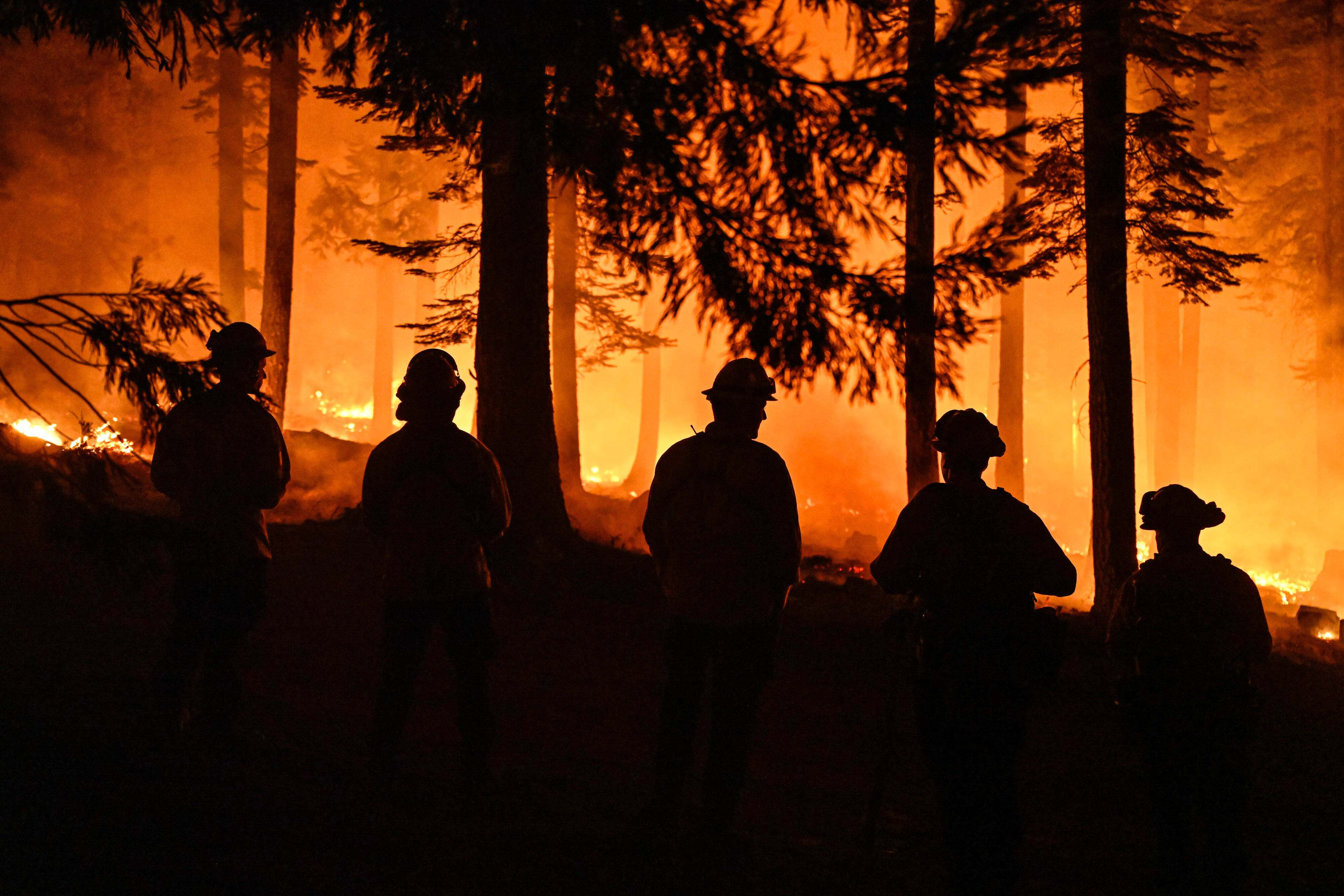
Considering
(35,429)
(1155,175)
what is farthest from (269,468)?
(35,429)

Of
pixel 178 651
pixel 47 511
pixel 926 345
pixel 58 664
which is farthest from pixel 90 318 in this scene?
pixel 926 345

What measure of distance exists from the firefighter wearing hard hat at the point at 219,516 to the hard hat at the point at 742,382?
225 cm

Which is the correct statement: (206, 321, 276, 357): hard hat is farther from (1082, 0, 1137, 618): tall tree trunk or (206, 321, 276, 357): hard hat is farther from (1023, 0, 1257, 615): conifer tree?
(1082, 0, 1137, 618): tall tree trunk

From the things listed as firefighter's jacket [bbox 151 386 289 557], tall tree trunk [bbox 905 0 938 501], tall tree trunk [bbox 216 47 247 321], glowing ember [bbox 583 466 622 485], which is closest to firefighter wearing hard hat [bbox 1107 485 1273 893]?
firefighter's jacket [bbox 151 386 289 557]

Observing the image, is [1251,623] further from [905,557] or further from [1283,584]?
[1283,584]

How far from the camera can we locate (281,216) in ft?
55.1

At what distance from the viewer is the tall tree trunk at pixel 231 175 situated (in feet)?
63.7

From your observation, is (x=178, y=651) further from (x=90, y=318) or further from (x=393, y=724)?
(x=90, y=318)

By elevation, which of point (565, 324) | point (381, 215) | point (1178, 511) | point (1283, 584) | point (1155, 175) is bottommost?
point (1283, 584)

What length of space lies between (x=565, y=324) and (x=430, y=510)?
14329 millimetres

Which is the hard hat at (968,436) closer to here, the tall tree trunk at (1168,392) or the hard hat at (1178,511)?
the hard hat at (1178,511)

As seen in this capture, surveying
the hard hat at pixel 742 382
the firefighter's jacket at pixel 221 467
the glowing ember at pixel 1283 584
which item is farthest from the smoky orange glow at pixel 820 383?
the firefighter's jacket at pixel 221 467

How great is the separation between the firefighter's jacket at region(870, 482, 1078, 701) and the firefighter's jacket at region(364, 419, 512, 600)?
1971 mm

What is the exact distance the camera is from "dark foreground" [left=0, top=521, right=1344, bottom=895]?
12.2 feet
